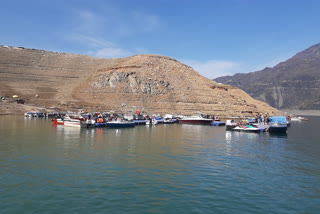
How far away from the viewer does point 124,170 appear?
20.8m

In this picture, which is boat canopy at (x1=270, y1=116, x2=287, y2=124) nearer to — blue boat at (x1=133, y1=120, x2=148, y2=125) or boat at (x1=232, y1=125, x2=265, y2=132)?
boat at (x1=232, y1=125, x2=265, y2=132)

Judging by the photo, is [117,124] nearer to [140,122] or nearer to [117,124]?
[117,124]

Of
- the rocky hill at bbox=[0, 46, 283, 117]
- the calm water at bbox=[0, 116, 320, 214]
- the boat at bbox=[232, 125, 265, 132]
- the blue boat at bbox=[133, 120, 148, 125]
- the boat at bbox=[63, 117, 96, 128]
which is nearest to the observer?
the calm water at bbox=[0, 116, 320, 214]

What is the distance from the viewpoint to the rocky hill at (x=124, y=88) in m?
111

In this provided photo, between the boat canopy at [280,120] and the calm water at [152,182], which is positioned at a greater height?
the boat canopy at [280,120]

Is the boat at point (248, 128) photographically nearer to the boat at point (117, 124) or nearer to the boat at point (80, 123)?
the boat at point (117, 124)

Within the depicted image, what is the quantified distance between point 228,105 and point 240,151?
90940 millimetres

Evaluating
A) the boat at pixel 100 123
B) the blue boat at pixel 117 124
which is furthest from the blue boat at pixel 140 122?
the boat at pixel 100 123

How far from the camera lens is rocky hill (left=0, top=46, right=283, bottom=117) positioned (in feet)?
365

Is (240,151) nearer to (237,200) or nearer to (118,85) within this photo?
(237,200)

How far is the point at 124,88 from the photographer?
122000mm

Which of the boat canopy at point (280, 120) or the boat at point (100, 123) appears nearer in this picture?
the boat at point (100, 123)

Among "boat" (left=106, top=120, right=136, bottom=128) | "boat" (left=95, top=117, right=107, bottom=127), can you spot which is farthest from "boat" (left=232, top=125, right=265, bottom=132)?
"boat" (left=95, top=117, right=107, bottom=127)

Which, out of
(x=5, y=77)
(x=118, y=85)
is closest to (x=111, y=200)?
(x=118, y=85)
